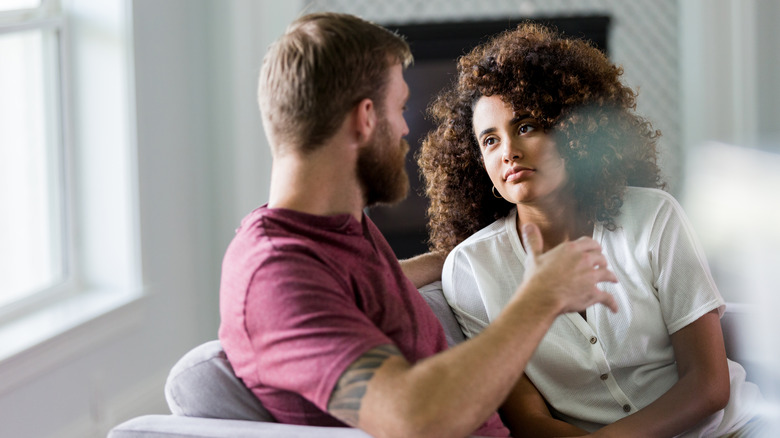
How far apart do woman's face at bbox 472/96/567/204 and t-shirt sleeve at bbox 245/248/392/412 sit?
25.5 inches

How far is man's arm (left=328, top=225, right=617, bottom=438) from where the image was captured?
1062 mm

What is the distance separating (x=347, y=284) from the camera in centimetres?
123

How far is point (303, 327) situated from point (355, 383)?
0.10 m

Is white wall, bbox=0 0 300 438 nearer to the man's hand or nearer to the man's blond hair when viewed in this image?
the man's blond hair

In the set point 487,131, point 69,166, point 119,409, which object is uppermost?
point 487,131

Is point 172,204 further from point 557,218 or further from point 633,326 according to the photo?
point 633,326

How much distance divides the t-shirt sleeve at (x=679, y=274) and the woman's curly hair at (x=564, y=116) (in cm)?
13

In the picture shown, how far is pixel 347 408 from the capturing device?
3.58 ft

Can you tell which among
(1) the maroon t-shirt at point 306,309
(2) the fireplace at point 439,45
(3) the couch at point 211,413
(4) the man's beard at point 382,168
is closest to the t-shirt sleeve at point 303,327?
(1) the maroon t-shirt at point 306,309

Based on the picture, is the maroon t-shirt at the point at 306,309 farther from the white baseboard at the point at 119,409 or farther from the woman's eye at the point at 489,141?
the white baseboard at the point at 119,409

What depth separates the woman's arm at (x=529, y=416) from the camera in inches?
63.4

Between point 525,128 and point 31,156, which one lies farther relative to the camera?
point 31,156

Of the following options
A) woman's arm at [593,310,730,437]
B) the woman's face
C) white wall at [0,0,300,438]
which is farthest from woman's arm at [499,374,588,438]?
white wall at [0,0,300,438]

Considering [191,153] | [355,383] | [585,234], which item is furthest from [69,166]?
[355,383]
